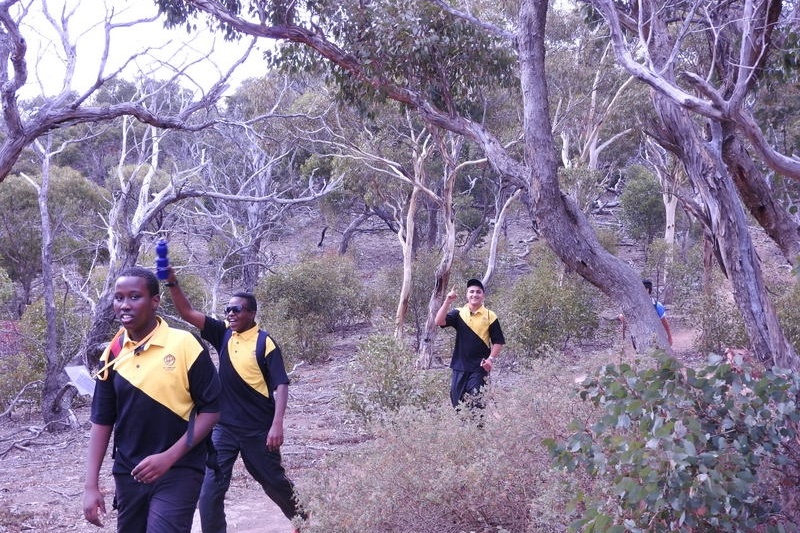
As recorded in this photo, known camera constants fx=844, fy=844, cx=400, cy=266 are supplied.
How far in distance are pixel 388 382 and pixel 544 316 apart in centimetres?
650

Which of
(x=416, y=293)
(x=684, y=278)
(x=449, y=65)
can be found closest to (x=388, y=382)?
(x=449, y=65)

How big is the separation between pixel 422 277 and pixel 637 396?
A: 51.0ft

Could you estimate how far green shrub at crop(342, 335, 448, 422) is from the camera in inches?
359

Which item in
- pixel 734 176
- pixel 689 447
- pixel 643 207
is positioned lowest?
pixel 689 447

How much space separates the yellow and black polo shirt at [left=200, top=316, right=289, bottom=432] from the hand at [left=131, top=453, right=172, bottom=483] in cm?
159

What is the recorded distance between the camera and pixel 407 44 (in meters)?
8.84

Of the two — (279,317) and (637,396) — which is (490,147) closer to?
(637,396)

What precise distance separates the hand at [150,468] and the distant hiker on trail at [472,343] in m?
4.05

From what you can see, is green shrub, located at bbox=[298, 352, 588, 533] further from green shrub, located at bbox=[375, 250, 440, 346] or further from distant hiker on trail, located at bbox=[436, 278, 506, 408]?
green shrub, located at bbox=[375, 250, 440, 346]

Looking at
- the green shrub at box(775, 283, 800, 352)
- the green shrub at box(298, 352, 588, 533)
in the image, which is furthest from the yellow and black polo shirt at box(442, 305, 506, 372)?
the green shrub at box(775, 283, 800, 352)

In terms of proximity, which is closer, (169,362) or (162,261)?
(169,362)

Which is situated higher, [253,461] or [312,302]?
[312,302]

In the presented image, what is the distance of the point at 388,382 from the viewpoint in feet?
30.3

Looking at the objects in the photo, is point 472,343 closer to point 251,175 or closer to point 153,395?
point 153,395
